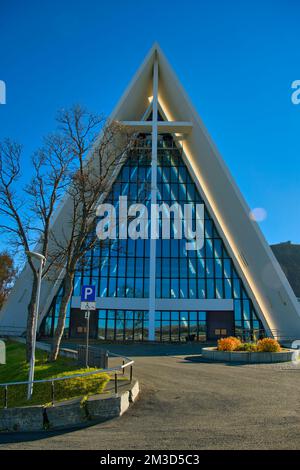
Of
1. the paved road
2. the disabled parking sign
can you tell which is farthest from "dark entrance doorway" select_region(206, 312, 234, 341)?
the disabled parking sign

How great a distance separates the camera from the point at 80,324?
3073cm

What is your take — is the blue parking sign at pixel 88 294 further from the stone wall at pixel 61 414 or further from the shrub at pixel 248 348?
the shrub at pixel 248 348

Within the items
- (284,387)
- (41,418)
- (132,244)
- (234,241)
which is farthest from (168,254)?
(41,418)

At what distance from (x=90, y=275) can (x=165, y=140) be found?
14.6 meters

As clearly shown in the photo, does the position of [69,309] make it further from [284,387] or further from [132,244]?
[284,387]

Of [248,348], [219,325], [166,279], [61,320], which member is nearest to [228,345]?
[248,348]

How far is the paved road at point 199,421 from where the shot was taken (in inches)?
224

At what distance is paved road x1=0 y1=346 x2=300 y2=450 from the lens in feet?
18.7

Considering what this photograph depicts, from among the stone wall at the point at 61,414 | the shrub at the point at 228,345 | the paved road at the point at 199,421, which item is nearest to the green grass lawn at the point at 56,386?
the stone wall at the point at 61,414

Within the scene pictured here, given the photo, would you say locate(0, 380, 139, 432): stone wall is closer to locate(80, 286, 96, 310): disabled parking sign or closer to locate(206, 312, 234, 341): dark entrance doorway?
locate(80, 286, 96, 310): disabled parking sign

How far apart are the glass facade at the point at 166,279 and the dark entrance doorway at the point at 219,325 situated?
39 centimetres

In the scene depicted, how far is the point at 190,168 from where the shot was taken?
35.2m

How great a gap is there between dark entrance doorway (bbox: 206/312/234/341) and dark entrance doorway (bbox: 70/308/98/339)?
8.83 m

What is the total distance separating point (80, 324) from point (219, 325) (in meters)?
10.9
